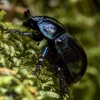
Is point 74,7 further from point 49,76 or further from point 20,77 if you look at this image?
point 20,77

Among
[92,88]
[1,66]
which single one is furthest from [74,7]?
[1,66]

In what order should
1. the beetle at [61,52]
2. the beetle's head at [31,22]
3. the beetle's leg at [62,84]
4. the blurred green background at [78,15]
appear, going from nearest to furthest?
the beetle's leg at [62,84]
the beetle at [61,52]
the beetle's head at [31,22]
the blurred green background at [78,15]

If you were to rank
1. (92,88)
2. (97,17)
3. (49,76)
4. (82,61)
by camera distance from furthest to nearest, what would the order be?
(97,17)
(92,88)
(82,61)
(49,76)

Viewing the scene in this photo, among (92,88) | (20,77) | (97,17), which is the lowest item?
(92,88)

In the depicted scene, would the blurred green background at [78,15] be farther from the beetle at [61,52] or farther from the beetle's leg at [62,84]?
the beetle's leg at [62,84]

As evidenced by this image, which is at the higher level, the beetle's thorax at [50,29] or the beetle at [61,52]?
the beetle's thorax at [50,29]

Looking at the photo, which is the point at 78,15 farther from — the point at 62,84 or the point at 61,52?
the point at 62,84

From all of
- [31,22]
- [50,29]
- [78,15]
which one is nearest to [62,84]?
[50,29]

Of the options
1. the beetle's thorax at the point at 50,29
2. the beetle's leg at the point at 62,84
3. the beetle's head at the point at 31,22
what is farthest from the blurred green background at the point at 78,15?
the beetle's leg at the point at 62,84

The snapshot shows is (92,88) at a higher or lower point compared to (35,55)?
lower
